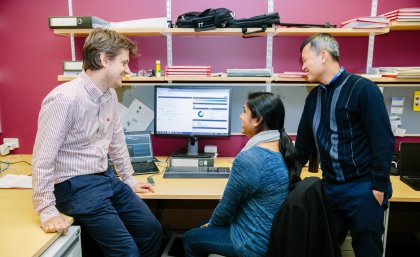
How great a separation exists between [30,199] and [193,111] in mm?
1130

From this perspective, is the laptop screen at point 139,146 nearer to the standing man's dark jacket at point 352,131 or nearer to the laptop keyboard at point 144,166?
the laptop keyboard at point 144,166

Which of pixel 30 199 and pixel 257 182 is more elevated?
pixel 257 182

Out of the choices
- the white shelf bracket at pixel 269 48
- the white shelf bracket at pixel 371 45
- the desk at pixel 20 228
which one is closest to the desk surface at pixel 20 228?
the desk at pixel 20 228

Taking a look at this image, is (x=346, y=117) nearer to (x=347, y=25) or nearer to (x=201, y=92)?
(x=347, y=25)

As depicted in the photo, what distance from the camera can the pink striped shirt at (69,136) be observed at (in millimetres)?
1415

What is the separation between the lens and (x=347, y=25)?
2.21 meters

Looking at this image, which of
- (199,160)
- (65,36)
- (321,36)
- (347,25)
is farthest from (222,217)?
(65,36)

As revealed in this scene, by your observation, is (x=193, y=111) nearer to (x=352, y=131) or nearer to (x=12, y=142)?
(x=352, y=131)

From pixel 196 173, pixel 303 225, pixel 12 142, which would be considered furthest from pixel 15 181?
pixel 303 225

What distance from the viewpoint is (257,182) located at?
1.41 meters

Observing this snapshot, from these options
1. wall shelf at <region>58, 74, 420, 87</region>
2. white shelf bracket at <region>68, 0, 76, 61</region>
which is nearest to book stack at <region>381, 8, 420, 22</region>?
wall shelf at <region>58, 74, 420, 87</region>

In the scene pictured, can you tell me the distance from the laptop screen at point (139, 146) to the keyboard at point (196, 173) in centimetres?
27

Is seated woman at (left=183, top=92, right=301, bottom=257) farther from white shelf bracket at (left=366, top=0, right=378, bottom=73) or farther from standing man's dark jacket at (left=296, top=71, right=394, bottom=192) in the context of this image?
white shelf bracket at (left=366, top=0, right=378, bottom=73)

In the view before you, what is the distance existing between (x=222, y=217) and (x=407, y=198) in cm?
100
